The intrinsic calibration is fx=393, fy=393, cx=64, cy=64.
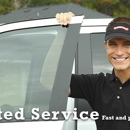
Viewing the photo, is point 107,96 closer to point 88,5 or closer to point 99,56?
point 99,56

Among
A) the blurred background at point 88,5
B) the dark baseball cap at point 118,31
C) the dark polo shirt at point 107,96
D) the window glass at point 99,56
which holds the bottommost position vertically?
the dark polo shirt at point 107,96

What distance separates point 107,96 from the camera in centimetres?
211

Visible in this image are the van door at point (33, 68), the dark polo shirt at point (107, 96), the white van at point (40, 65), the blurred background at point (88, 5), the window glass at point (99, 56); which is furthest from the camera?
the blurred background at point (88, 5)

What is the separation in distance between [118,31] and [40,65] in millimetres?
709

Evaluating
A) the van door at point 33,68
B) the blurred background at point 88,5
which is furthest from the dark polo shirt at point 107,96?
the blurred background at point 88,5

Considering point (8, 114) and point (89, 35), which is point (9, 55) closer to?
point (8, 114)

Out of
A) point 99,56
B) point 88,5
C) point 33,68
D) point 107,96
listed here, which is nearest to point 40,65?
point 33,68

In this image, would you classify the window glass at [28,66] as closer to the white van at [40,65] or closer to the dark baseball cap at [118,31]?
the white van at [40,65]

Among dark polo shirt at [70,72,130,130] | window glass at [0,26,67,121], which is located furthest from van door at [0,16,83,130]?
dark polo shirt at [70,72,130,130]

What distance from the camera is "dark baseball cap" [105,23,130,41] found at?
6.73 feet

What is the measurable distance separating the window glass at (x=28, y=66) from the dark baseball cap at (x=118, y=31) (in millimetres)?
439

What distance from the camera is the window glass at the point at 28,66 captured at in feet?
8.02

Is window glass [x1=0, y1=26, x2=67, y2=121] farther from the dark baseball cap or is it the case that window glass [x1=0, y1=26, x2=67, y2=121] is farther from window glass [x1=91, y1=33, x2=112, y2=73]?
the dark baseball cap

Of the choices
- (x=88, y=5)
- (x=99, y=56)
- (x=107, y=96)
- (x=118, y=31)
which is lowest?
(x=107, y=96)
